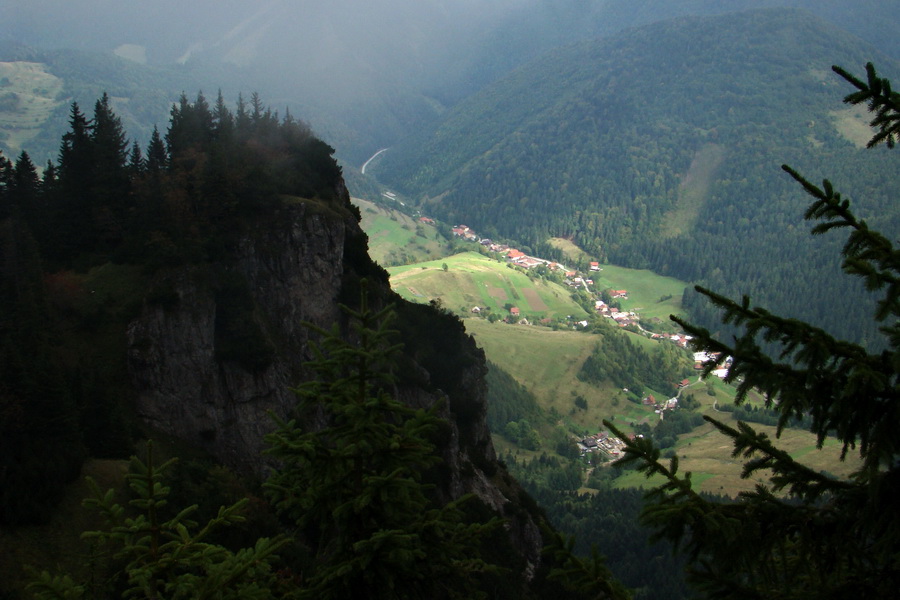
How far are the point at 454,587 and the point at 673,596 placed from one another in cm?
9661

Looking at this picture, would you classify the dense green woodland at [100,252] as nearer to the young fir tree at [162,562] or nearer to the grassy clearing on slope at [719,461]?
the young fir tree at [162,562]

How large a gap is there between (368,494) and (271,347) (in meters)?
41.1

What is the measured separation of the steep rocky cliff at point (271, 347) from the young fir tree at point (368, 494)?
3085 cm

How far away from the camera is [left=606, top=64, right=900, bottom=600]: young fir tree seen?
31.7 ft

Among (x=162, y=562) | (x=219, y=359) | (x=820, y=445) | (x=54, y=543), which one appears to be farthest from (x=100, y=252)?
(x=820, y=445)

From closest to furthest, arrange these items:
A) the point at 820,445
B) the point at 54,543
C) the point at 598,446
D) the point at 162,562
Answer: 1. the point at 820,445
2. the point at 162,562
3. the point at 54,543
4. the point at 598,446

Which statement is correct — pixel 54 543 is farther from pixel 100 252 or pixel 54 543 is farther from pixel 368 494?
pixel 100 252

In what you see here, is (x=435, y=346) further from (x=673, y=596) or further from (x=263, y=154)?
(x=673, y=596)

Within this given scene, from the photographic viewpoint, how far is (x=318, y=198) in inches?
2544

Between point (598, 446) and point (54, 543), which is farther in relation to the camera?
point (598, 446)

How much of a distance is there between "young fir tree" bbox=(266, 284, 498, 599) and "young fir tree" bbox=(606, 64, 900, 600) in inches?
184

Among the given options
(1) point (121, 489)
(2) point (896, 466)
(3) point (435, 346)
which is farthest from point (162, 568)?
(3) point (435, 346)

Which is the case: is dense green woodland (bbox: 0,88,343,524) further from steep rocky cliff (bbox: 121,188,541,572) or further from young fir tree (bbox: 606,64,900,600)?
young fir tree (bbox: 606,64,900,600)

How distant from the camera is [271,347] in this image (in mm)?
52094
